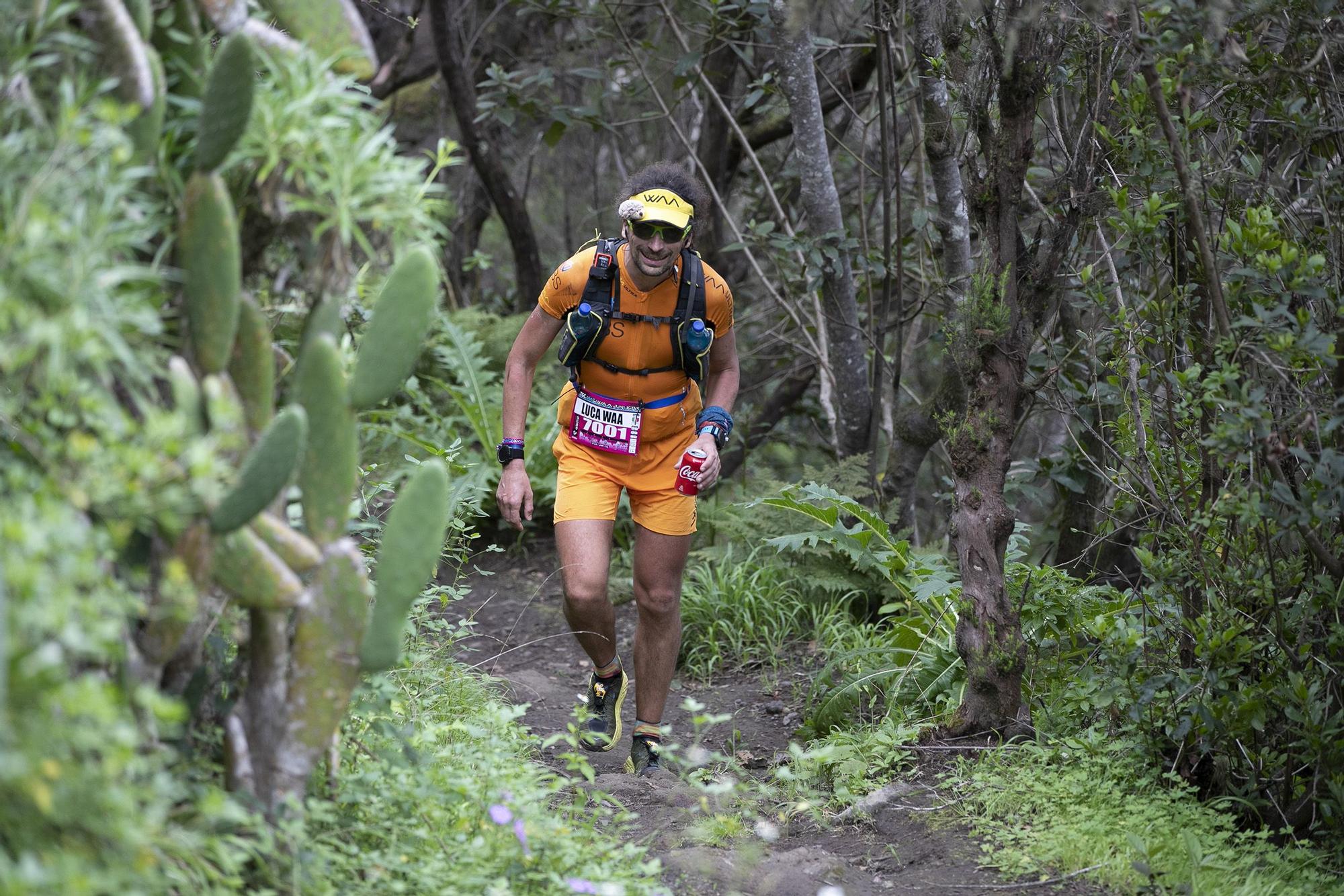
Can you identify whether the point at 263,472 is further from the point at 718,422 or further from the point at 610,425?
the point at 718,422

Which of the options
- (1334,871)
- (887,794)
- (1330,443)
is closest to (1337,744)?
(1334,871)

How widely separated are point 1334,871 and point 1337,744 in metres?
0.35

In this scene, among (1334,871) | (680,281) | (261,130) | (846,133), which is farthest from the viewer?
(846,133)

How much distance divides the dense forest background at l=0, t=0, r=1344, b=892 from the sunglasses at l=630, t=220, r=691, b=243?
44.3 inches

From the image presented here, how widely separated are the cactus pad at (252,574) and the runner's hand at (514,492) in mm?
2369

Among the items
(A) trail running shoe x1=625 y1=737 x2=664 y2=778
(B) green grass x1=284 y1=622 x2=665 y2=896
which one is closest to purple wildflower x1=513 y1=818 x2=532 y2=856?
(B) green grass x1=284 y1=622 x2=665 y2=896

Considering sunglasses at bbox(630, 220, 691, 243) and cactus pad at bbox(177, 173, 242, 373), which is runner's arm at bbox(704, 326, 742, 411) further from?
cactus pad at bbox(177, 173, 242, 373)

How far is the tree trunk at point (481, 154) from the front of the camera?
9.12m

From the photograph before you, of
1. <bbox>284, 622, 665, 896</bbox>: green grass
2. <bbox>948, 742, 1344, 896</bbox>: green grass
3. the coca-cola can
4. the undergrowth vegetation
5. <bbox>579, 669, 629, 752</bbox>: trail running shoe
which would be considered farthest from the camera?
<bbox>579, 669, 629, 752</bbox>: trail running shoe

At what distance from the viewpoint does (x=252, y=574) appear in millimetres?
2262

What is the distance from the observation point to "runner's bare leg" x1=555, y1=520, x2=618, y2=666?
4664mm

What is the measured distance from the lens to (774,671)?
616 centimetres

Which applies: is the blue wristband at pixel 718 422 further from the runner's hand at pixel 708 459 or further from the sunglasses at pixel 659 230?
the sunglasses at pixel 659 230

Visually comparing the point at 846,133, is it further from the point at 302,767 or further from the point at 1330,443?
the point at 302,767
